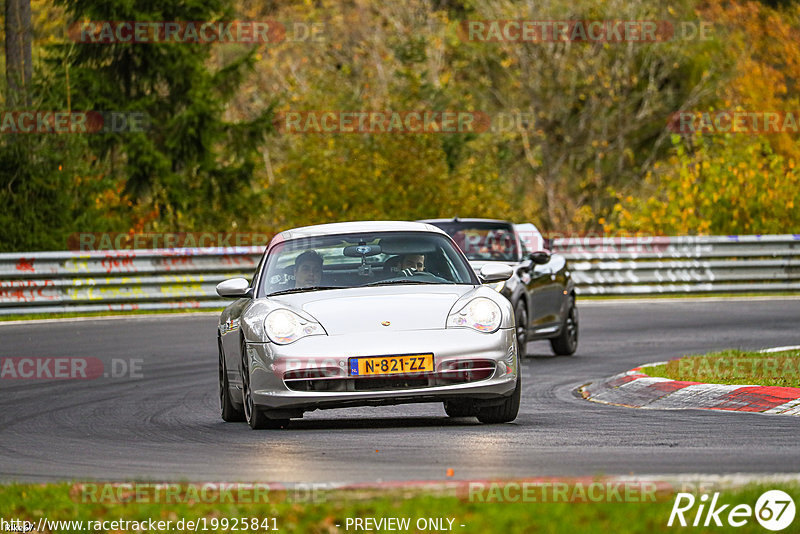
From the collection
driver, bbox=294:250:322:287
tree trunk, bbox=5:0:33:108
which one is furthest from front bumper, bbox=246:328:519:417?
tree trunk, bbox=5:0:33:108

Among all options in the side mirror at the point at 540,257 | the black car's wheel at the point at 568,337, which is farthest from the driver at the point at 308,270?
the black car's wheel at the point at 568,337

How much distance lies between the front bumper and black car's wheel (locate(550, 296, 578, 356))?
7.86 m

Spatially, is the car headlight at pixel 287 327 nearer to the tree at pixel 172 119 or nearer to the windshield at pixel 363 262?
the windshield at pixel 363 262

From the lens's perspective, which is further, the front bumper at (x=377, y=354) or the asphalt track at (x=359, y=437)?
the front bumper at (x=377, y=354)

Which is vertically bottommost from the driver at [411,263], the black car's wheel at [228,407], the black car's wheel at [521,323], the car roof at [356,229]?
the black car's wheel at [521,323]

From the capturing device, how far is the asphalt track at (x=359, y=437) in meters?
8.12

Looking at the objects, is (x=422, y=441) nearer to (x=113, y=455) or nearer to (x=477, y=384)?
(x=477, y=384)

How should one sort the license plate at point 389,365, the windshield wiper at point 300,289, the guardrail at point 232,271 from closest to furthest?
the license plate at point 389,365
the windshield wiper at point 300,289
the guardrail at point 232,271

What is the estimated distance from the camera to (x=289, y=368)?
1024 centimetres

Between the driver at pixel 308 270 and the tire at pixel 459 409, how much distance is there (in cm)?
132

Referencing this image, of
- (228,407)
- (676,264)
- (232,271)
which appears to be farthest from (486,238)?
(676,264)

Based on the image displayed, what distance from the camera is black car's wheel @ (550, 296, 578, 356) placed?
18.2 metres

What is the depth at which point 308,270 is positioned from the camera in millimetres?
11102

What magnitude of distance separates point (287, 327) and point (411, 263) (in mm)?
1345
